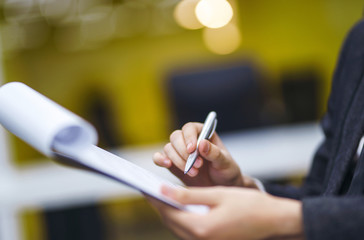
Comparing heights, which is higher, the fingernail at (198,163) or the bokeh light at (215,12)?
the bokeh light at (215,12)

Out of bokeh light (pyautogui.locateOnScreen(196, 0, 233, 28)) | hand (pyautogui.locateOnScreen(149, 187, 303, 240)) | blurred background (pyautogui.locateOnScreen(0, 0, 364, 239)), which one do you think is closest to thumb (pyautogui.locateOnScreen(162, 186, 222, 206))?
hand (pyautogui.locateOnScreen(149, 187, 303, 240))

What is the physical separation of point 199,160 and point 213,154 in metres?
0.02

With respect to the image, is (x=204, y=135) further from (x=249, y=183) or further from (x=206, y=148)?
(x=249, y=183)

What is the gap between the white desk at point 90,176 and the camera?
1943 millimetres

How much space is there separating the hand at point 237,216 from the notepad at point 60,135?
0.02 meters

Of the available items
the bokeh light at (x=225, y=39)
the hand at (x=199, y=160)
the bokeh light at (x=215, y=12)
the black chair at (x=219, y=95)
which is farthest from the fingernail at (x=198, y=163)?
the bokeh light at (x=225, y=39)

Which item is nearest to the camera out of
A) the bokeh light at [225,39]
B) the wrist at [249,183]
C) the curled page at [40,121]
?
the curled page at [40,121]

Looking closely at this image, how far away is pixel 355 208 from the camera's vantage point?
0.45 metres

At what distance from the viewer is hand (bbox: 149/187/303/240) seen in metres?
0.43

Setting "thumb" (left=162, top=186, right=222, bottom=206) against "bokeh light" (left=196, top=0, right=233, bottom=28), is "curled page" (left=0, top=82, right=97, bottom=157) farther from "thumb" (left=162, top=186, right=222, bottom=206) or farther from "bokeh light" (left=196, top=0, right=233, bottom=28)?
"bokeh light" (left=196, top=0, right=233, bottom=28)

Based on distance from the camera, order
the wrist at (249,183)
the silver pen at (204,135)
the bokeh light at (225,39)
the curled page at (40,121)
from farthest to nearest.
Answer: the bokeh light at (225,39)
the wrist at (249,183)
the silver pen at (204,135)
the curled page at (40,121)

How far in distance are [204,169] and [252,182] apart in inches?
5.2

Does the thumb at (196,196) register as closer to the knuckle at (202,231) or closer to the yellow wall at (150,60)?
the knuckle at (202,231)

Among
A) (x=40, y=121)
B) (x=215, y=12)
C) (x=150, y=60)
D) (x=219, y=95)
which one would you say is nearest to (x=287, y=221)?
(x=40, y=121)
